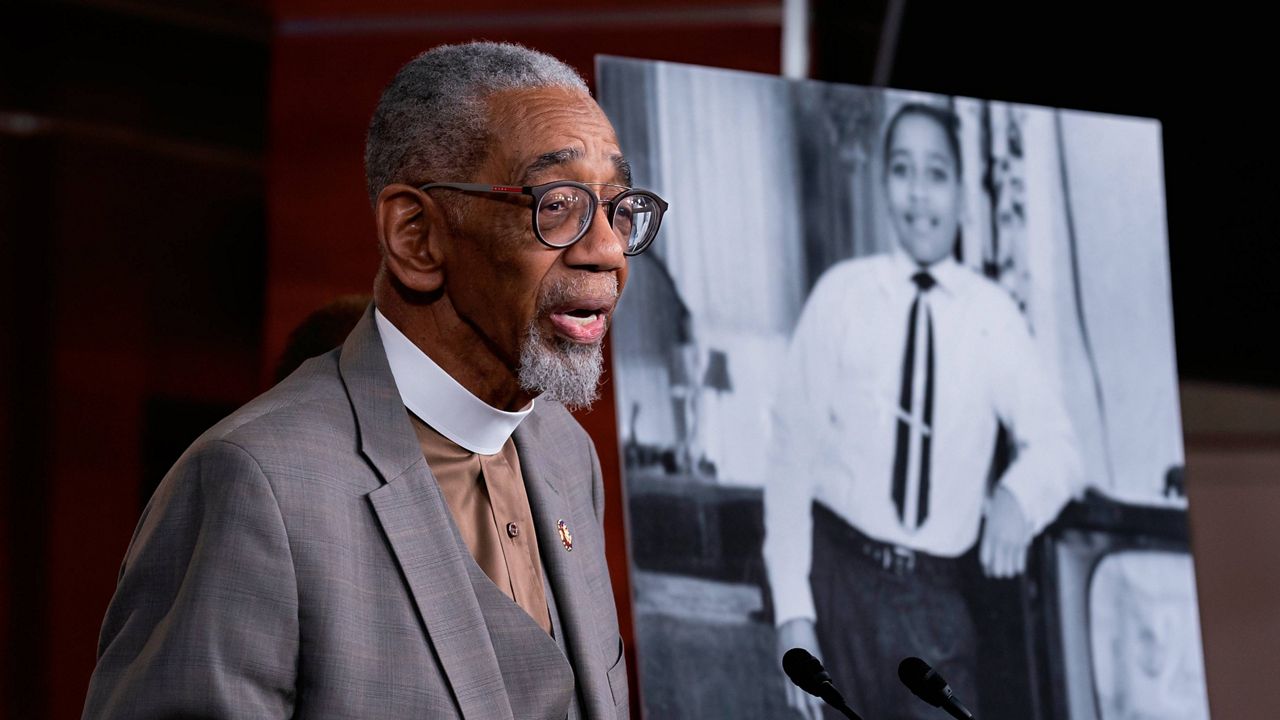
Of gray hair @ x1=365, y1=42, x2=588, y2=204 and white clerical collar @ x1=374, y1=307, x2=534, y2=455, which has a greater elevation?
gray hair @ x1=365, y1=42, x2=588, y2=204

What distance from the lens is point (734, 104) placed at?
2455 mm

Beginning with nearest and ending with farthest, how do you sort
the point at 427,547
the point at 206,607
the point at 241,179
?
the point at 206,607
the point at 427,547
the point at 241,179

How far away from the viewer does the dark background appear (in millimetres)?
3705

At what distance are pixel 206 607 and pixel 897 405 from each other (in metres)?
1.57

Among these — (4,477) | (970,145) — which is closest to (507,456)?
(970,145)

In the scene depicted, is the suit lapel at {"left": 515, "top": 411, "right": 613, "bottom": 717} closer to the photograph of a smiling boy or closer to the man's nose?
the man's nose

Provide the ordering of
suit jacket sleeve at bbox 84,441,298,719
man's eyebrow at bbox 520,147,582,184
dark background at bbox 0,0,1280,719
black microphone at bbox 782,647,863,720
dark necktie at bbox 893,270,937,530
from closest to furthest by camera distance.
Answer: suit jacket sleeve at bbox 84,441,298,719 → man's eyebrow at bbox 520,147,582,184 → black microphone at bbox 782,647,863,720 → dark necktie at bbox 893,270,937,530 → dark background at bbox 0,0,1280,719

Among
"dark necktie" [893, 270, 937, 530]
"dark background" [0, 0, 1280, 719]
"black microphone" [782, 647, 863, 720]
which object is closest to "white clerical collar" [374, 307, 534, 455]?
"black microphone" [782, 647, 863, 720]

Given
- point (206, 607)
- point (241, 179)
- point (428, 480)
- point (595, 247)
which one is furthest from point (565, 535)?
point (241, 179)

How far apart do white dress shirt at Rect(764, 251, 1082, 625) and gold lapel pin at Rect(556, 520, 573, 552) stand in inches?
32.9

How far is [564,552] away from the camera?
5.13ft

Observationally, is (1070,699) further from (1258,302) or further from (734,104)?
(1258,302)

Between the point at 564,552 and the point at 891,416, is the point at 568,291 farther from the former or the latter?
the point at 891,416

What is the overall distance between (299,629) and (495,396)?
0.37 m
